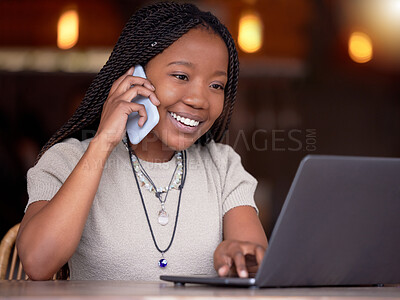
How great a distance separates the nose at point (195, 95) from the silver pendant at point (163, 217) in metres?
0.29

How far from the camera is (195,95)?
148 cm

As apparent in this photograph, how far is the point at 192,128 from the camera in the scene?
1513mm

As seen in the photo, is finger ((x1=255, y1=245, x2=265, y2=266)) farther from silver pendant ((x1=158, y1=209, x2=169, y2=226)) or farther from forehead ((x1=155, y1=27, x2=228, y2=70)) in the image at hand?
forehead ((x1=155, y1=27, x2=228, y2=70))

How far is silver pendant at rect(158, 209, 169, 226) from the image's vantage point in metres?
1.47

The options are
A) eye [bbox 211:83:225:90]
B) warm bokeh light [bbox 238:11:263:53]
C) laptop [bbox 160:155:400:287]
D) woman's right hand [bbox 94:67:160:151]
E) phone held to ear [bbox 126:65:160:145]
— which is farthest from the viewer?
warm bokeh light [bbox 238:11:263:53]

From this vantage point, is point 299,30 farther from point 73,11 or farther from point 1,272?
point 1,272

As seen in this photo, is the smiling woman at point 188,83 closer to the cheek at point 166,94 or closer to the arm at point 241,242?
the cheek at point 166,94

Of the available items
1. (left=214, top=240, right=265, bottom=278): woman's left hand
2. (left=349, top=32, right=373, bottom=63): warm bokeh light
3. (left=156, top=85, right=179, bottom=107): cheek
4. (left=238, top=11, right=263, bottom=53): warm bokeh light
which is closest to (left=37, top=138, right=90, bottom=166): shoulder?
(left=156, top=85, right=179, bottom=107): cheek

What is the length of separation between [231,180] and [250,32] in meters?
3.08

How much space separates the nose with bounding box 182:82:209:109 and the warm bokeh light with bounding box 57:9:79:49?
3.28 meters

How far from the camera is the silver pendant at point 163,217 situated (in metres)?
1.47

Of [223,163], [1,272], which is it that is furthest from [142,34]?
[1,272]

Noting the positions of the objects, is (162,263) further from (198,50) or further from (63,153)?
(198,50)

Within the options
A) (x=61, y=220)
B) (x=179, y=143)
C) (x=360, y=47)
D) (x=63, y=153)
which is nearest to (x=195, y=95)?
(x=179, y=143)
